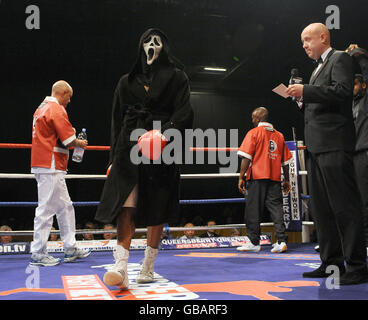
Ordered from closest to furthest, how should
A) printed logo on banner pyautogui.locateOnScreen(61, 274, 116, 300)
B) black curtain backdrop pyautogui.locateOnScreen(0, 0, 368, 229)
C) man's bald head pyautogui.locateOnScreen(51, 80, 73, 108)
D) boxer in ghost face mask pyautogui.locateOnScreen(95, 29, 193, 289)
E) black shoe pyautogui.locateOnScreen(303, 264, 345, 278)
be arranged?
printed logo on banner pyautogui.locateOnScreen(61, 274, 116, 300), boxer in ghost face mask pyautogui.locateOnScreen(95, 29, 193, 289), black shoe pyautogui.locateOnScreen(303, 264, 345, 278), man's bald head pyautogui.locateOnScreen(51, 80, 73, 108), black curtain backdrop pyautogui.locateOnScreen(0, 0, 368, 229)

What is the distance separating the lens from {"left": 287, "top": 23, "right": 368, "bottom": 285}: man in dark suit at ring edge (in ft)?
5.94

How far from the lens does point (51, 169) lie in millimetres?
2729

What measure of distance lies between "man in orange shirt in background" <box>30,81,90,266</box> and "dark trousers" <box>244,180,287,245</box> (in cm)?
149

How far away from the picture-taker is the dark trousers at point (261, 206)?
11.1 feet

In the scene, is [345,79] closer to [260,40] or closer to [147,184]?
[147,184]

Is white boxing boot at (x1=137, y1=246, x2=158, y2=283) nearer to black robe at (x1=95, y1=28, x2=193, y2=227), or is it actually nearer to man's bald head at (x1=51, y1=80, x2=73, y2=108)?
black robe at (x1=95, y1=28, x2=193, y2=227)

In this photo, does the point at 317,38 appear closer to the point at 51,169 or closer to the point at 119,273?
the point at 119,273

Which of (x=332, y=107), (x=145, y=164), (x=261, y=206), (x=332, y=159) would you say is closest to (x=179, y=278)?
(x=145, y=164)

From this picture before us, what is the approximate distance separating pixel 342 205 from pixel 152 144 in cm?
95

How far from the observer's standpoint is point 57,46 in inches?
280

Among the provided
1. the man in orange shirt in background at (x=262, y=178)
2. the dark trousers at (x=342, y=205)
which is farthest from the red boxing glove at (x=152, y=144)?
the man in orange shirt in background at (x=262, y=178)

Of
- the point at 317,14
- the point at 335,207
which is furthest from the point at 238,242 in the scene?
the point at 317,14

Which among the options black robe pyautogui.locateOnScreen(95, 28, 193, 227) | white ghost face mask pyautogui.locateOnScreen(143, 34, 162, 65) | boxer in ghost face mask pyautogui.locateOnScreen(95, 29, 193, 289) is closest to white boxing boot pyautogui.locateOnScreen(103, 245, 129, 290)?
boxer in ghost face mask pyautogui.locateOnScreen(95, 29, 193, 289)

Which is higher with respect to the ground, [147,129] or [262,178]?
[147,129]
